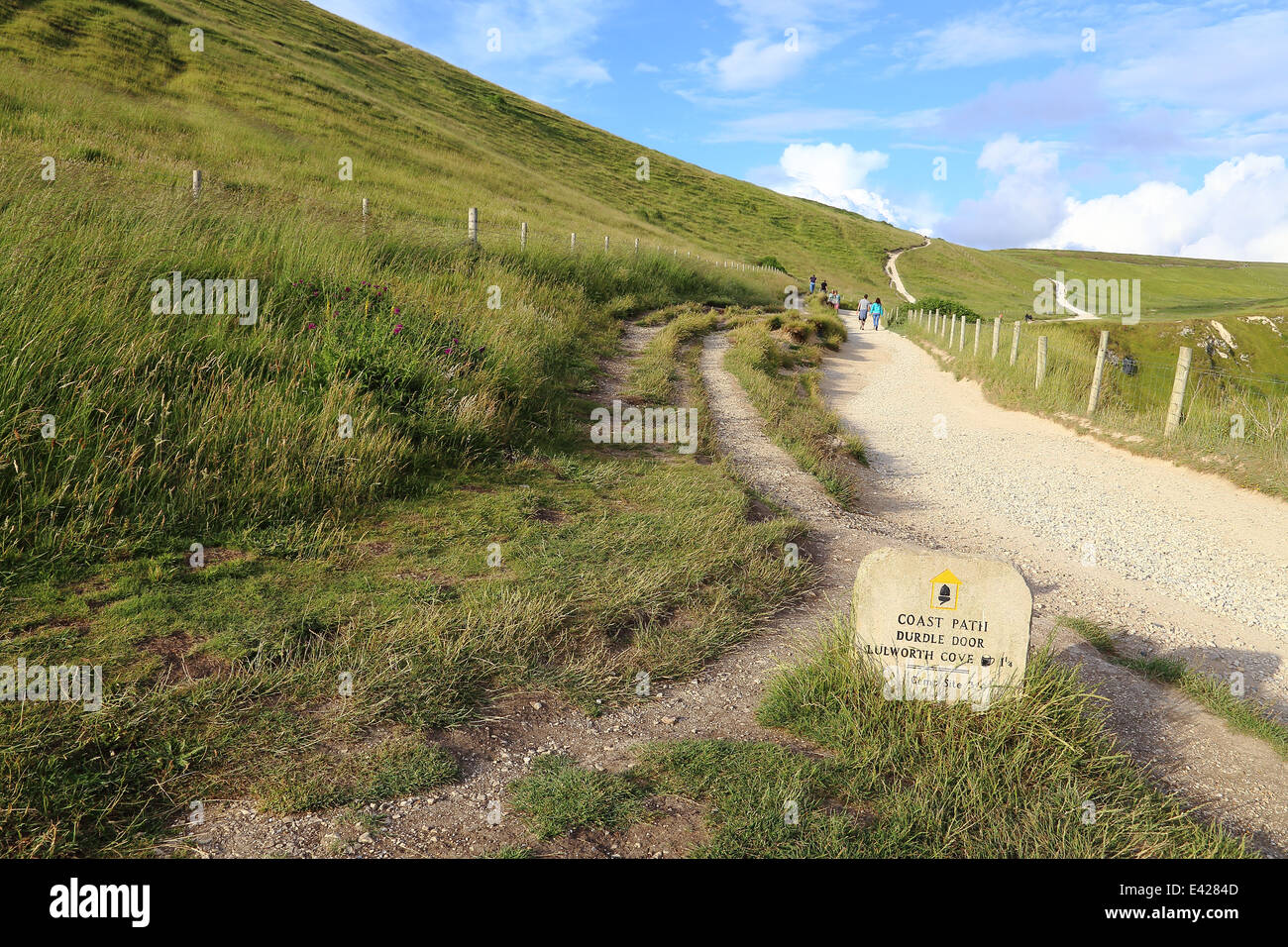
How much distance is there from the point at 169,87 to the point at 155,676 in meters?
33.7

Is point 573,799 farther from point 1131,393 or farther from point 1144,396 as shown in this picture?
point 1144,396

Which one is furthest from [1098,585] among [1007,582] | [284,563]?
[284,563]

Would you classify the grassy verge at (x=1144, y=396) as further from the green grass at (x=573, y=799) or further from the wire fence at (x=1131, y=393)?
the green grass at (x=573, y=799)

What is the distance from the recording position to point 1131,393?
21422 millimetres

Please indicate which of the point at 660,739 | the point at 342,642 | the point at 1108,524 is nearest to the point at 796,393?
the point at 1108,524

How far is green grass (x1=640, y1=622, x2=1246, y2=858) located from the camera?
2982 millimetres

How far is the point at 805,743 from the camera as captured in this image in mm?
3725

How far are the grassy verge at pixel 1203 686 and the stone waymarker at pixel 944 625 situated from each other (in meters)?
2.06

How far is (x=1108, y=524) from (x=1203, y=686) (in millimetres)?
4607

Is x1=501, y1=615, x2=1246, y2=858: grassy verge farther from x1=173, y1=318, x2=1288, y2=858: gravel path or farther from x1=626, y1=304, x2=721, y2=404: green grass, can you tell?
x1=626, y1=304, x2=721, y2=404: green grass

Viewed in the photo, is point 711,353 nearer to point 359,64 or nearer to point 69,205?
point 69,205

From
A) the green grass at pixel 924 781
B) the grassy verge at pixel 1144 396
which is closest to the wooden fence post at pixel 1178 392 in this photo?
the grassy verge at pixel 1144 396

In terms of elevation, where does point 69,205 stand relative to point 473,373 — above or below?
above

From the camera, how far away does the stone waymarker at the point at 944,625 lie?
378 centimetres
